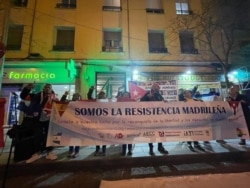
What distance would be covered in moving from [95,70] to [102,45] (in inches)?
66.4

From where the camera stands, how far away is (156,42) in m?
12.1

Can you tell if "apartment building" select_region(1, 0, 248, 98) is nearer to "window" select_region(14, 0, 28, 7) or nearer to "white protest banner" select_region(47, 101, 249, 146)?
"window" select_region(14, 0, 28, 7)

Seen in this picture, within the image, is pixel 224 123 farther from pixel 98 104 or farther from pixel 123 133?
pixel 98 104

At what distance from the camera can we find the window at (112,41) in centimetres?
1152

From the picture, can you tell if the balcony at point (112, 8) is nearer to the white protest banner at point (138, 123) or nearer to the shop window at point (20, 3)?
the shop window at point (20, 3)

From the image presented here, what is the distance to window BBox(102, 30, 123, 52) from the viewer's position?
37.8 ft

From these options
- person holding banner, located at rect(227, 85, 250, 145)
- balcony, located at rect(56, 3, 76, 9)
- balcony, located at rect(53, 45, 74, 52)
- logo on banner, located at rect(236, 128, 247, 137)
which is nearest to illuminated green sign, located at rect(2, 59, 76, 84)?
balcony, located at rect(53, 45, 74, 52)

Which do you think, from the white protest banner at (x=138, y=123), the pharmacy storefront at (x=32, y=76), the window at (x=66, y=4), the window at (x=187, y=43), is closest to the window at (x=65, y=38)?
the pharmacy storefront at (x=32, y=76)

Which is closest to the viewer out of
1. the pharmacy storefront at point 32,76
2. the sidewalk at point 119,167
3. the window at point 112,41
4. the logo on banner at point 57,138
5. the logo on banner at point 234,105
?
the sidewalk at point 119,167

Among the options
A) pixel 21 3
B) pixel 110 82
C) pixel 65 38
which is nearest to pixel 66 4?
pixel 65 38

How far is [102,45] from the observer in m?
Answer: 11.5

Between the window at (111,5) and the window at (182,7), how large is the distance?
13.5ft

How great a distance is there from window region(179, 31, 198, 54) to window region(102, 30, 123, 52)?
165 inches

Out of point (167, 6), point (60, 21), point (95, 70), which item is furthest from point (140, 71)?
point (60, 21)
